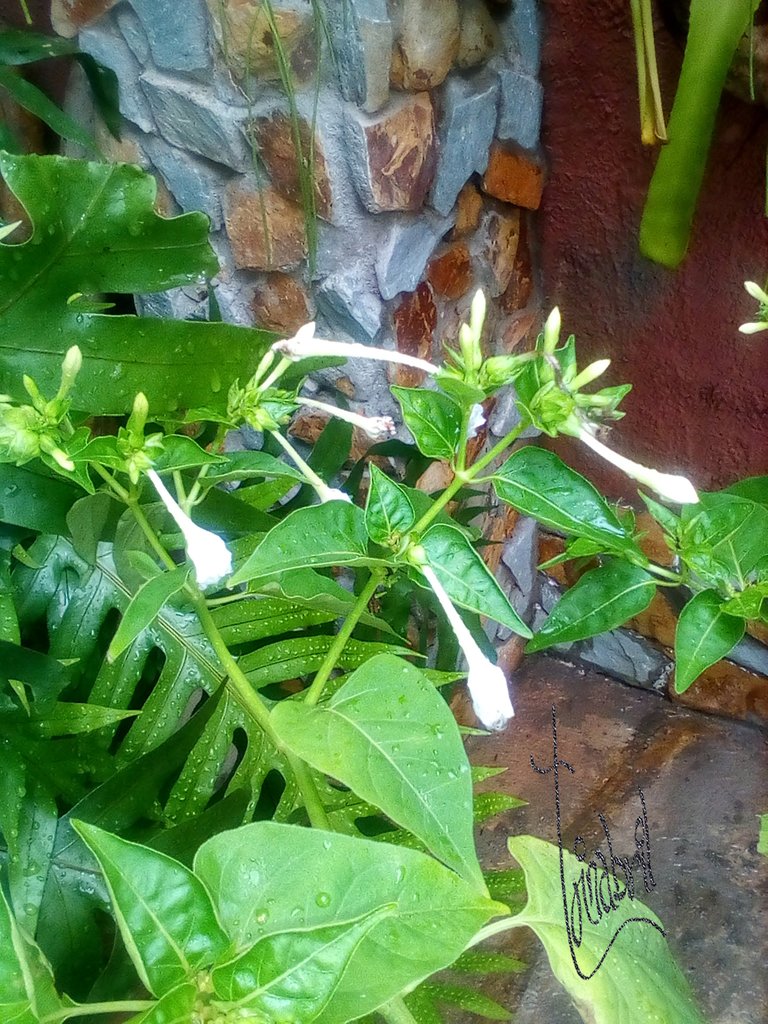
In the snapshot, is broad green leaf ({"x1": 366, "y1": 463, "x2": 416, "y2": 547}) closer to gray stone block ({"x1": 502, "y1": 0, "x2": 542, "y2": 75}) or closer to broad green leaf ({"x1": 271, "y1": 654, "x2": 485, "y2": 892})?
broad green leaf ({"x1": 271, "y1": 654, "x2": 485, "y2": 892})

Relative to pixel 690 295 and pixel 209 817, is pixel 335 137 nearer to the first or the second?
pixel 690 295

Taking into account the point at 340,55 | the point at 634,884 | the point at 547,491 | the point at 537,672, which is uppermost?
the point at 340,55

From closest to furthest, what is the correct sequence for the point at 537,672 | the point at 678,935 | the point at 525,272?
the point at 678,935 < the point at 525,272 < the point at 537,672

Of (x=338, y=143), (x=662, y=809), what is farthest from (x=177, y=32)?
(x=662, y=809)

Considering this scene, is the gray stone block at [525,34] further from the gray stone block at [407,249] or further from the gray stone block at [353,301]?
the gray stone block at [353,301]

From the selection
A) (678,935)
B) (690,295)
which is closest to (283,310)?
(690,295)

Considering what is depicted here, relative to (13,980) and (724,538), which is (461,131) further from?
(13,980)
